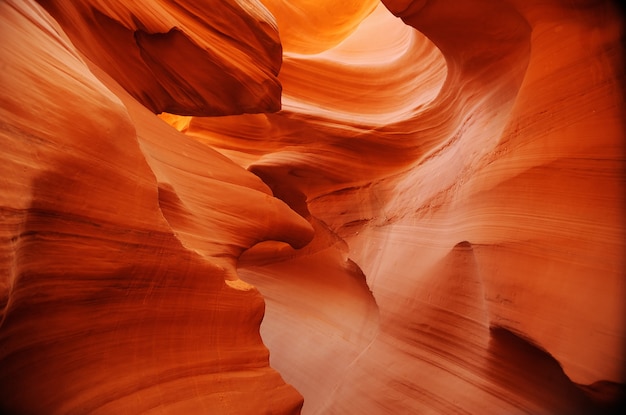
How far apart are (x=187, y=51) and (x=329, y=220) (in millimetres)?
2048

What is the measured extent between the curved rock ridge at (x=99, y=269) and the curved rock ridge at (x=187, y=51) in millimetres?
391

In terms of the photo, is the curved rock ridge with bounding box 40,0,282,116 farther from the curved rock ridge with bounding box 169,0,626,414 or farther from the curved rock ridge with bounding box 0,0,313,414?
the curved rock ridge with bounding box 169,0,626,414

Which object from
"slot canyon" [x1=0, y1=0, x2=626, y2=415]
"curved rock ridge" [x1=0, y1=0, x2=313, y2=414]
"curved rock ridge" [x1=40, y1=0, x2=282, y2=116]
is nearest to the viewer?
"curved rock ridge" [x1=0, y1=0, x2=313, y2=414]

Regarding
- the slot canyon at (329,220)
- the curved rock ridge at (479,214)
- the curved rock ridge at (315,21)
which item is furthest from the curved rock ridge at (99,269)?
the curved rock ridge at (315,21)

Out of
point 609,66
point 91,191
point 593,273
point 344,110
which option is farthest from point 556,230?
point 344,110

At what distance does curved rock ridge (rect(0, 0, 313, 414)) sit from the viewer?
1.30m

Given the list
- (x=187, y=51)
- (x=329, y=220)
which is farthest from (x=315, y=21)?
(x=187, y=51)

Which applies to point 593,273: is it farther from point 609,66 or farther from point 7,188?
point 7,188

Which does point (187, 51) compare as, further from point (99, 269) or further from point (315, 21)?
point (315, 21)

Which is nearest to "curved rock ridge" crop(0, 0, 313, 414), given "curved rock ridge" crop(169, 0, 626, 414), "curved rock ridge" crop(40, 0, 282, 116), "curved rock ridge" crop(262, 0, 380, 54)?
"curved rock ridge" crop(40, 0, 282, 116)

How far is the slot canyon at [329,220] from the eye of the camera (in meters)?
1.44

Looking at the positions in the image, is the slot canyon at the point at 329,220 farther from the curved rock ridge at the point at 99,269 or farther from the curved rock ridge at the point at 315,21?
the curved rock ridge at the point at 315,21

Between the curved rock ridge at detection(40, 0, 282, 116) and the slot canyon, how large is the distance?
1cm

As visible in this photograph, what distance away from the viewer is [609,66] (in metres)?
2.01
